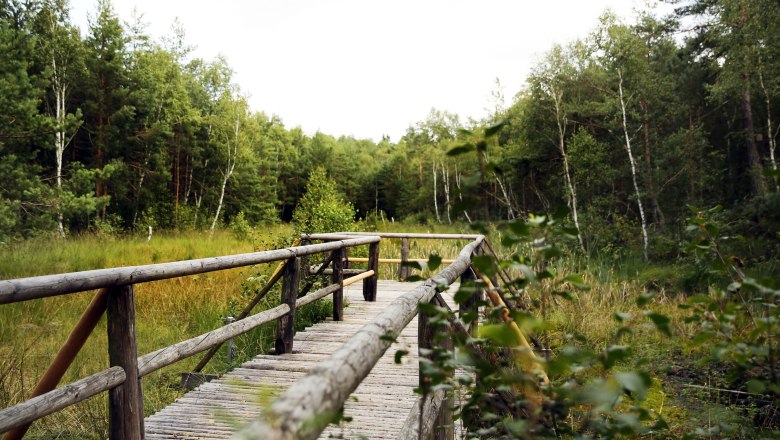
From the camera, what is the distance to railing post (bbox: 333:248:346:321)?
18.7ft

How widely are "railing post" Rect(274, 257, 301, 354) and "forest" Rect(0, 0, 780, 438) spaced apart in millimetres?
1099

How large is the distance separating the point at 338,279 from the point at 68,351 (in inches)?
143

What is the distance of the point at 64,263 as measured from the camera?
11.4 metres

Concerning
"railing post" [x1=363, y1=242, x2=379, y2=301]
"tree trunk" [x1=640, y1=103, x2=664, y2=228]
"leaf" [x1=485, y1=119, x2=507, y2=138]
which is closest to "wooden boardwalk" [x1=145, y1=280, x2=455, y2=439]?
"leaf" [x1=485, y1=119, x2=507, y2=138]

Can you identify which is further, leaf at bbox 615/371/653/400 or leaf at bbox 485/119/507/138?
leaf at bbox 485/119/507/138

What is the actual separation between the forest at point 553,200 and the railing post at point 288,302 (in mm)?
1099

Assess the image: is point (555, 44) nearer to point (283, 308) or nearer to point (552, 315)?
point (552, 315)

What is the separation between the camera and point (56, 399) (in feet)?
6.55

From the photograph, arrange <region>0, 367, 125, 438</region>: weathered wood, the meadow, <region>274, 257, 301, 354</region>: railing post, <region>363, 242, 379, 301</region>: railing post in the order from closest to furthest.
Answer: <region>0, 367, 125, 438</region>: weathered wood, the meadow, <region>274, 257, 301, 354</region>: railing post, <region>363, 242, 379, 301</region>: railing post

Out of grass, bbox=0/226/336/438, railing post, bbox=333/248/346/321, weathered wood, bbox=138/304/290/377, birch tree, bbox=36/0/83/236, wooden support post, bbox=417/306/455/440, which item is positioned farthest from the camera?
birch tree, bbox=36/0/83/236

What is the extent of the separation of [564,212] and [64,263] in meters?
12.5

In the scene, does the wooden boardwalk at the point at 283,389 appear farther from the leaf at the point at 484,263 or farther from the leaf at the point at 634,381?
the leaf at the point at 634,381

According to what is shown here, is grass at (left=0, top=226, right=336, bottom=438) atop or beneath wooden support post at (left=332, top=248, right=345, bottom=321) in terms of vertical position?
beneath

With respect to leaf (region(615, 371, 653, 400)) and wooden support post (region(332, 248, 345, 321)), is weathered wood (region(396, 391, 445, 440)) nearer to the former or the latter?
leaf (region(615, 371, 653, 400))
